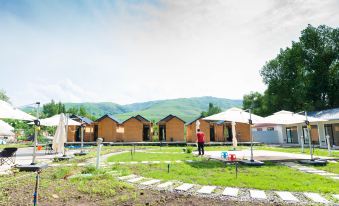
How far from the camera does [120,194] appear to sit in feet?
20.4

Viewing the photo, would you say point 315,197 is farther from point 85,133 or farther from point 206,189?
point 85,133

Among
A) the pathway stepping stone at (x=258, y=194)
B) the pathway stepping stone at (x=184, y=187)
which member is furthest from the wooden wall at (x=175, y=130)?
the pathway stepping stone at (x=258, y=194)

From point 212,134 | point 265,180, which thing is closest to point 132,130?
point 212,134

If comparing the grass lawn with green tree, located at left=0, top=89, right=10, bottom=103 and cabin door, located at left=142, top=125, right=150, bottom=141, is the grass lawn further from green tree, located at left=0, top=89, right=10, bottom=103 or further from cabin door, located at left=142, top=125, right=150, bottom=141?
green tree, located at left=0, top=89, right=10, bottom=103

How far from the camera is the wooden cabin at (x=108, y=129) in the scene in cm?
3344

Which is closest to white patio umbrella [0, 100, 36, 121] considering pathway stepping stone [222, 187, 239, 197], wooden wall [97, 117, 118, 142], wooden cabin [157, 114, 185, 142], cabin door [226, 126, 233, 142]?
pathway stepping stone [222, 187, 239, 197]

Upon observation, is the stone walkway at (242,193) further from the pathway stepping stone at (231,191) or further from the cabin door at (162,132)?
the cabin door at (162,132)

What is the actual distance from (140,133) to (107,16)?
2413 centimetres

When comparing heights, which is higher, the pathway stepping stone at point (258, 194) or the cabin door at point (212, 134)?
the cabin door at point (212, 134)

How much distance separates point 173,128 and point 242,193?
27.3 metres

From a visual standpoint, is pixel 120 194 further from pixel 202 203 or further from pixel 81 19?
pixel 81 19

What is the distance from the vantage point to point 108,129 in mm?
33656

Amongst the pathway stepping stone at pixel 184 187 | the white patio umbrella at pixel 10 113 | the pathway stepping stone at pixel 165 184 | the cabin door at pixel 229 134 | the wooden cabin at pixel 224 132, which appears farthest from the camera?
the cabin door at pixel 229 134

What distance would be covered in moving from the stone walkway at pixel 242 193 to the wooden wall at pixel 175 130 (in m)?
25.7
